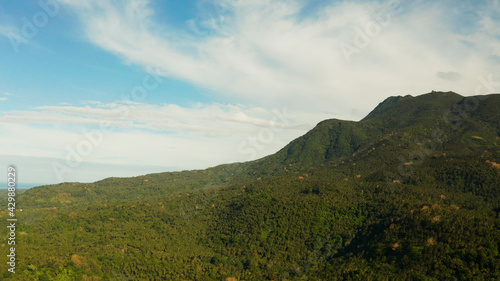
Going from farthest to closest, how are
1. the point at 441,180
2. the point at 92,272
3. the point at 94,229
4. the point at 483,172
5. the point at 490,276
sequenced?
the point at 94,229
the point at 441,180
the point at 483,172
the point at 92,272
the point at 490,276

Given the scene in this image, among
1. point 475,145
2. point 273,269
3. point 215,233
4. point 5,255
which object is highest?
point 475,145

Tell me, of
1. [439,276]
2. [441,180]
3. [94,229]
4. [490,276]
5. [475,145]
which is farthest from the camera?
[475,145]

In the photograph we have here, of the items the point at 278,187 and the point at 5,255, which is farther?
the point at 278,187

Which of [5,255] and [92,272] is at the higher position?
[5,255]

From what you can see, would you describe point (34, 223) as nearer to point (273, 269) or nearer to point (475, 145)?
point (273, 269)

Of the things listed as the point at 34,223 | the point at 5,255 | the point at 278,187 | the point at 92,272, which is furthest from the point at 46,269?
the point at 278,187

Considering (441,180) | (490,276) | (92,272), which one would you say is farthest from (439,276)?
(92,272)
